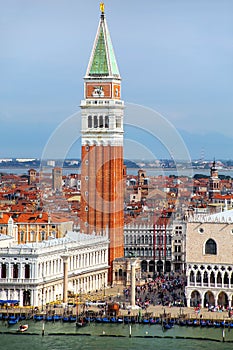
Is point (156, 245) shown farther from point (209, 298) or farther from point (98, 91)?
point (209, 298)

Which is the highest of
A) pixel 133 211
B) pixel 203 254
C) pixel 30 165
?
pixel 30 165

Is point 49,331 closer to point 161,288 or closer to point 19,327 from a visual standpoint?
point 19,327

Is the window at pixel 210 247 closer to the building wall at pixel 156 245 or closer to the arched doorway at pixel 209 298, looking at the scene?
the arched doorway at pixel 209 298

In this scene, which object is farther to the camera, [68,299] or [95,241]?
[95,241]

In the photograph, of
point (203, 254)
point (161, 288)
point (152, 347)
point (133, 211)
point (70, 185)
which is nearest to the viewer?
point (152, 347)

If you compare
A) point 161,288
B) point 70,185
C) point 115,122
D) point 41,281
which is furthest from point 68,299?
point 70,185

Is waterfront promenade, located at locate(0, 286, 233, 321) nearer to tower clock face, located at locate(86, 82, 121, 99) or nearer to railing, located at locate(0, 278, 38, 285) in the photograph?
railing, located at locate(0, 278, 38, 285)

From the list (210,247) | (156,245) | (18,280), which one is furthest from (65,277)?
(156,245)
